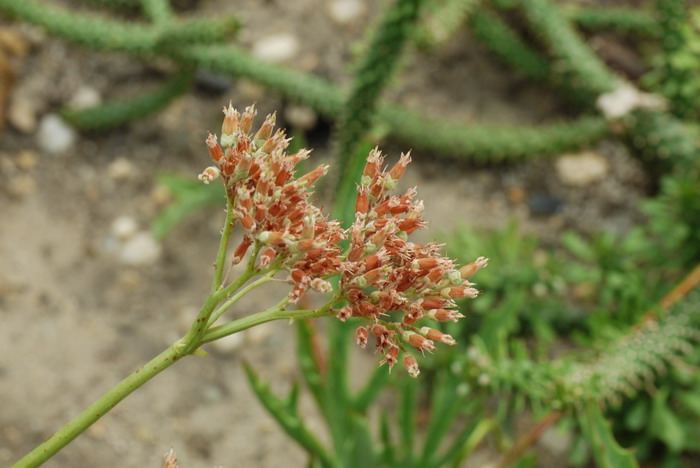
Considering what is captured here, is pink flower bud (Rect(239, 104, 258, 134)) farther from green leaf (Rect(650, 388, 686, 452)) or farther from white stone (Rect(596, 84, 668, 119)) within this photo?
white stone (Rect(596, 84, 668, 119))

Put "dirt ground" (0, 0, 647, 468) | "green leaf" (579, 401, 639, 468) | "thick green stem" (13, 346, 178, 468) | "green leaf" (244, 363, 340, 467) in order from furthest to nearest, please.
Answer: "dirt ground" (0, 0, 647, 468), "green leaf" (244, 363, 340, 467), "green leaf" (579, 401, 639, 468), "thick green stem" (13, 346, 178, 468)

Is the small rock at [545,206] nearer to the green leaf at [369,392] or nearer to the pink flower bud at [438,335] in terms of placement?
the green leaf at [369,392]

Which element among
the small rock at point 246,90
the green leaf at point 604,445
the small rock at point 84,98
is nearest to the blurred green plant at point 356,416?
the green leaf at point 604,445

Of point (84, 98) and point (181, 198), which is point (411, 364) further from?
point (84, 98)

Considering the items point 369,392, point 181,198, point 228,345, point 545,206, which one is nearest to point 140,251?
point 181,198

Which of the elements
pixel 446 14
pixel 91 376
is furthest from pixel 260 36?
pixel 91 376

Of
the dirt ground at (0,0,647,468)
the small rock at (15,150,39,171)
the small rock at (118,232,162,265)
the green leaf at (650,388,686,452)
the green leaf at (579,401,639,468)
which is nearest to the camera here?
the green leaf at (579,401,639,468)

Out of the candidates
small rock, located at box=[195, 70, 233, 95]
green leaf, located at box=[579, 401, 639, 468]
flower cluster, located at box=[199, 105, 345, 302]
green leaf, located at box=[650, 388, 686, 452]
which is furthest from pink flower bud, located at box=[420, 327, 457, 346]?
small rock, located at box=[195, 70, 233, 95]
